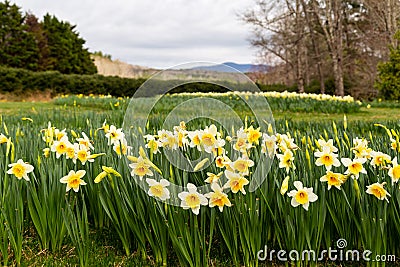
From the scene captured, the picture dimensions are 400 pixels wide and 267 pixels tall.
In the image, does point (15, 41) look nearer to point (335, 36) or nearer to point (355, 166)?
point (335, 36)

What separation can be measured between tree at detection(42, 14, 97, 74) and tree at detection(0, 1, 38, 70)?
1.11 metres

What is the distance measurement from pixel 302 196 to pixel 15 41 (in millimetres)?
23406

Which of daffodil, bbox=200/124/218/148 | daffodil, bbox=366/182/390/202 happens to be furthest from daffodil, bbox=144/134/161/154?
daffodil, bbox=366/182/390/202

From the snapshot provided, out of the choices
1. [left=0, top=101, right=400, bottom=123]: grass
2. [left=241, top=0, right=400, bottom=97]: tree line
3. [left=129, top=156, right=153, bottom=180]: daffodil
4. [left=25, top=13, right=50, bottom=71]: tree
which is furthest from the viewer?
[left=25, top=13, right=50, bottom=71]: tree

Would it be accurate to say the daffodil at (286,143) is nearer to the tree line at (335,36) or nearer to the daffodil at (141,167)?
the daffodil at (141,167)

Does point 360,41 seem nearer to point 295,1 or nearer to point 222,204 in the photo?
point 295,1

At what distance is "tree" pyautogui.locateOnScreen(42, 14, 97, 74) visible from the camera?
23547 millimetres

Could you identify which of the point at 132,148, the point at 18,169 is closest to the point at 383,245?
the point at 132,148

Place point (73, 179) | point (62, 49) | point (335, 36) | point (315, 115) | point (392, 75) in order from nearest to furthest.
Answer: point (73, 179) → point (315, 115) → point (392, 75) → point (335, 36) → point (62, 49)

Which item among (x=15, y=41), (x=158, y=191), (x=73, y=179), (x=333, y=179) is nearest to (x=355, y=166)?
(x=333, y=179)

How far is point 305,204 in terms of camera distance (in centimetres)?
186

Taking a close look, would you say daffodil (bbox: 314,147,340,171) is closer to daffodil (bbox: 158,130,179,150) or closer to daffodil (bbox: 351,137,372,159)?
daffodil (bbox: 351,137,372,159)
